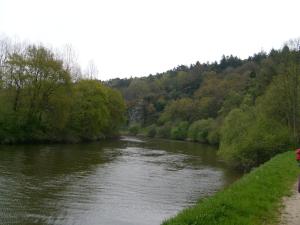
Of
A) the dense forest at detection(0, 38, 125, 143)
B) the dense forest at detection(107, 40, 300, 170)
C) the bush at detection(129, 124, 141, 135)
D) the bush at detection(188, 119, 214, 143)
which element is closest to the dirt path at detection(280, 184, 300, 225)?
the dense forest at detection(107, 40, 300, 170)

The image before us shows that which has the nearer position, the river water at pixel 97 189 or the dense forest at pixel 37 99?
the river water at pixel 97 189

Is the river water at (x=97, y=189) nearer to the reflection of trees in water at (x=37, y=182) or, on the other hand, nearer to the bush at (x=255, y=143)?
the reflection of trees in water at (x=37, y=182)

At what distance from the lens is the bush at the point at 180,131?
10575 cm

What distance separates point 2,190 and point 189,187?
1250 centimetres

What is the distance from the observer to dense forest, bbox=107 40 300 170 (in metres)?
40.2

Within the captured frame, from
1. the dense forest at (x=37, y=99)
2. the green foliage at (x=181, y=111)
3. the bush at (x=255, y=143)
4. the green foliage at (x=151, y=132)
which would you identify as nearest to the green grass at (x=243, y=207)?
the bush at (x=255, y=143)

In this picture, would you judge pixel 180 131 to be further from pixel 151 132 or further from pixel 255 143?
pixel 255 143

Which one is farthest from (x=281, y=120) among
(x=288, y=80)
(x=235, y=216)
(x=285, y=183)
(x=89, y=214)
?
(x=235, y=216)

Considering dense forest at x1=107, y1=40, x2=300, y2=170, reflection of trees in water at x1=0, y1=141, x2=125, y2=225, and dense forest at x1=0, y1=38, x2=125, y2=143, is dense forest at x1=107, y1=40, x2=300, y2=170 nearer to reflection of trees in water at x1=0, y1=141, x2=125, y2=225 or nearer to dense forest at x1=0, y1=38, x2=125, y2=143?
reflection of trees in water at x1=0, y1=141, x2=125, y2=225

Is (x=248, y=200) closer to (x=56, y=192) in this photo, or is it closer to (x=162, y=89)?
(x=56, y=192)

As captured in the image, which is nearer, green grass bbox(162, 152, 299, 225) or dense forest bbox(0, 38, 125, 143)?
green grass bbox(162, 152, 299, 225)

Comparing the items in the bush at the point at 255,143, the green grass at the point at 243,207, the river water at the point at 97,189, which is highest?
the bush at the point at 255,143

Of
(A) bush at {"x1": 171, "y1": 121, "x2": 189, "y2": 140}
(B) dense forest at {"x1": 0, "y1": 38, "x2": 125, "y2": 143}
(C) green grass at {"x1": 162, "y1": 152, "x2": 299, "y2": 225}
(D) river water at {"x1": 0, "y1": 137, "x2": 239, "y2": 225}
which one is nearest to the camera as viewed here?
(C) green grass at {"x1": 162, "y1": 152, "x2": 299, "y2": 225}

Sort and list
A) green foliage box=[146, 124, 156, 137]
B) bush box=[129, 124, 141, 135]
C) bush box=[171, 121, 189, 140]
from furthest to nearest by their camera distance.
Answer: bush box=[129, 124, 141, 135] → green foliage box=[146, 124, 156, 137] → bush box=[171, 121, 189, 140]
